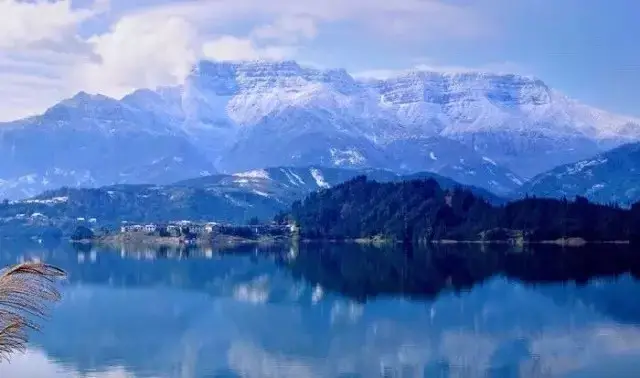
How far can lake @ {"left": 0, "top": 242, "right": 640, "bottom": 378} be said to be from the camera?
48.8m

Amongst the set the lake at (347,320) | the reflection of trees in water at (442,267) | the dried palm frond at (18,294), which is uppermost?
the dried palm frond at (18,294)

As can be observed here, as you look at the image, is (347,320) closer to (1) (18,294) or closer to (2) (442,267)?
(2) (442,267)

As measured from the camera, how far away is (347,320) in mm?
68625

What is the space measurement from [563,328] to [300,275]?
47544 millimetres

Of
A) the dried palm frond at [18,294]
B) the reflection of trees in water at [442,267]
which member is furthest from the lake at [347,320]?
the dried palm frond at [18,294]

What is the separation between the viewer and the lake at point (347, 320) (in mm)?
48781

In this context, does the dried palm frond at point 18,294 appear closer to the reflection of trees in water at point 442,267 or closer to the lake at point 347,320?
the lake at point 347,320

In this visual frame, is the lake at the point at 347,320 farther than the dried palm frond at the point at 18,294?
Yes

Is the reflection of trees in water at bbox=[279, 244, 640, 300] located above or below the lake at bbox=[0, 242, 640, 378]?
above

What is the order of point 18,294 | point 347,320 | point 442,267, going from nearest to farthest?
point 18,294 < point 347,320 < point 442,267

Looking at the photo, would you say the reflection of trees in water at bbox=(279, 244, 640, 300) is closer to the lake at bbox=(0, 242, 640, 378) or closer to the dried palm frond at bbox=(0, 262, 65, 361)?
the lake at bbox=(0, 242, 640, 378)

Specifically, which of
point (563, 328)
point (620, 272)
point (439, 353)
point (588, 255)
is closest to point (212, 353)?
point (439, 353)

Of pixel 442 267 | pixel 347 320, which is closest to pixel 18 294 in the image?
pixel 347 320

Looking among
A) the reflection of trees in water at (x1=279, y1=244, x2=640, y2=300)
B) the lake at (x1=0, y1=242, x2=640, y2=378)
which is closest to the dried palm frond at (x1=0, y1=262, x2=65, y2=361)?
the lake at (x1=0, y1=242, x2=640, y2=378)
